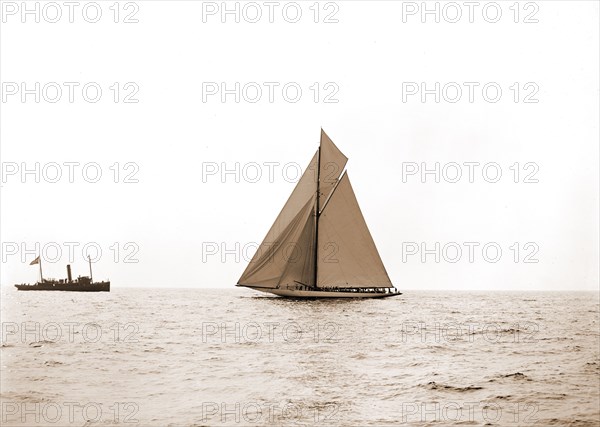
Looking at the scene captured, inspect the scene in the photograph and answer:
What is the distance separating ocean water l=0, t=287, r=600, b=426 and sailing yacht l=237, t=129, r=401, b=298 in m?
19.6

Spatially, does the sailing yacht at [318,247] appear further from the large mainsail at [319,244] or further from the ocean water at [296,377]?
the ocean water at [296,377]

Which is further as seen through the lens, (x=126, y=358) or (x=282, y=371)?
(x=126, y=358)

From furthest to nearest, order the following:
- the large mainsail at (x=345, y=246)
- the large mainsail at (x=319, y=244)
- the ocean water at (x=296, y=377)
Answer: the large mainsail at (x=345, y=246) < the large mainsail at (x=319, y=244) < the ocean water at (x=296, y=377)

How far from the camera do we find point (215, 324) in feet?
126

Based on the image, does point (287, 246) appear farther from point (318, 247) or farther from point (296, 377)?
point (296, 377)

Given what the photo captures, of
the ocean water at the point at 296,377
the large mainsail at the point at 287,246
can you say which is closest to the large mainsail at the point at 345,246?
the large mainsail at the point at 287,246

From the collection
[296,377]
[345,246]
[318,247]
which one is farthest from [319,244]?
[296,377]

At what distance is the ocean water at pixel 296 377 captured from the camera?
1526 centimetres

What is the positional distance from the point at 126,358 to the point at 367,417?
37.9 ft

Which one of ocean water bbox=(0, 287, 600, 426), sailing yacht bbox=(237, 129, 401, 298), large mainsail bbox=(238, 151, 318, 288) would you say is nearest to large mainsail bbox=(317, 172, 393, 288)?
sailing yacht bbox=(237, 129, 401, 298)

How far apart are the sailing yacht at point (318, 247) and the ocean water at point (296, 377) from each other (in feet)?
64.2

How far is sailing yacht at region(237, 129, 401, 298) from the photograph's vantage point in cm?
5453

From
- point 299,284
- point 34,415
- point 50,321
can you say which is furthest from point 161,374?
point 299,284

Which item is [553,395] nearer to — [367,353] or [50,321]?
[367,353]
